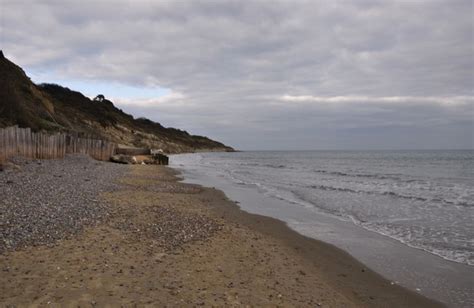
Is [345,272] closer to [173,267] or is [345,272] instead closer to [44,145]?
[173,267]

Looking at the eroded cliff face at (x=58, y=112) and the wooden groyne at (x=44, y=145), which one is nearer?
the wooden groyne at (x=44, y=145)

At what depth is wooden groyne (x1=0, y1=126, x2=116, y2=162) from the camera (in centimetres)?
1723

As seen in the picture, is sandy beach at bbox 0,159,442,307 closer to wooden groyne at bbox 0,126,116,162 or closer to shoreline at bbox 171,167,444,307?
shoreline at bbox 171,167,444,307

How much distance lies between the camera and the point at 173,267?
6219 millimetres

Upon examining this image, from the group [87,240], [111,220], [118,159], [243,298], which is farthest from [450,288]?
[118,159]

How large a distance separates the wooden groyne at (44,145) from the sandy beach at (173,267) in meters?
8.93

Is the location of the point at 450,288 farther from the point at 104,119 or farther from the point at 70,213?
the point at 104,119

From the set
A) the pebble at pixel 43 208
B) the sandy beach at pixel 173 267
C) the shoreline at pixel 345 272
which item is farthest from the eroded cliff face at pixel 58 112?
the shoreline at pixel 345 272

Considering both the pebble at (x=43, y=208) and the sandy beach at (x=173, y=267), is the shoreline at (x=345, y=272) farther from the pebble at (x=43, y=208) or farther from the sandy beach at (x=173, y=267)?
the pebble at (x=43, y=208)

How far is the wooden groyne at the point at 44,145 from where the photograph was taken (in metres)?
17.2

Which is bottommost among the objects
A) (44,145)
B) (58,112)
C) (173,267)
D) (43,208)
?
(173,267)

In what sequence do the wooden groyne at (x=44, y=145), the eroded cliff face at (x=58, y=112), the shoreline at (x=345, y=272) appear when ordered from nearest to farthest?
the shoreline at (x=345, y=272) → the wooden groyne at (x=44, y=145) → the eroded cliff face at (x=58, y=112)

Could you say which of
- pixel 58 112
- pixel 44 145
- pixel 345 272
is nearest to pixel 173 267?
pixel 345 272

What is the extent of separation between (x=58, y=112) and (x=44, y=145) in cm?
3311
